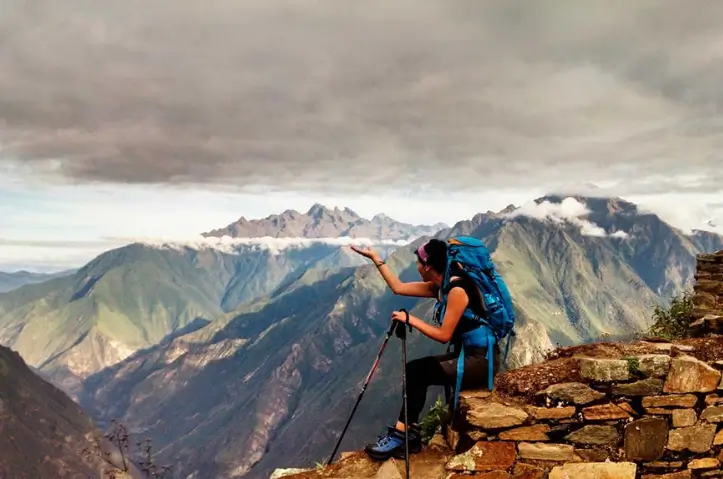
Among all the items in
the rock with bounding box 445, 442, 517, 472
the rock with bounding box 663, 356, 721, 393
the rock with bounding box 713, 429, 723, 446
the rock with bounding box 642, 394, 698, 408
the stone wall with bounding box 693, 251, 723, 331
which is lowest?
the rock with bounding box 445, 442, 517, 472

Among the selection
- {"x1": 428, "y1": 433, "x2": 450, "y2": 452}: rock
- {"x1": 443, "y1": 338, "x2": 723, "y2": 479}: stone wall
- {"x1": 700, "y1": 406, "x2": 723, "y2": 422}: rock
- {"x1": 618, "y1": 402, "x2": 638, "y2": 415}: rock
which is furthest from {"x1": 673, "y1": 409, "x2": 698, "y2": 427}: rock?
{"x1": 428, "y1": 433, "x2": 450, "y2": 452}: rock

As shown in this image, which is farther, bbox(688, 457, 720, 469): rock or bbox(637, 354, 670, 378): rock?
bbox(688, 457, 720, 469): rock

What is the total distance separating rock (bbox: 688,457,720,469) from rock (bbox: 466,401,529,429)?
9.97ft

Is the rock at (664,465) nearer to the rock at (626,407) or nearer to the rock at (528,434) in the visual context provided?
the rock at (626,407)

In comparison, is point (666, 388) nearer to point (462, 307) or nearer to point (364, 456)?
point (462, 307)

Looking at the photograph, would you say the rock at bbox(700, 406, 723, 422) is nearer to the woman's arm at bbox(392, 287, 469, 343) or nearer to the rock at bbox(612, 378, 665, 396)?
the rock at bbox(612, 378, 665, 396)

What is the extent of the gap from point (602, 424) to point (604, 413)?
0.18 meters

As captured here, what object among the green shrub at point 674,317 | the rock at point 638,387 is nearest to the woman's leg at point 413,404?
the rock at point 638,387

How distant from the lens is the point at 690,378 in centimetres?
815

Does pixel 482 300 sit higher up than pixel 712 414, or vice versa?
pixel 482 300

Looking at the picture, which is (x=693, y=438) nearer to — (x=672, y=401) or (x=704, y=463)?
(x=704, y=463)

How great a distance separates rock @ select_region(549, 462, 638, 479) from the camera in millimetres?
7930

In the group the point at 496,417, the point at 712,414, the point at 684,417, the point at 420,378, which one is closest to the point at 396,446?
the point at 420,378

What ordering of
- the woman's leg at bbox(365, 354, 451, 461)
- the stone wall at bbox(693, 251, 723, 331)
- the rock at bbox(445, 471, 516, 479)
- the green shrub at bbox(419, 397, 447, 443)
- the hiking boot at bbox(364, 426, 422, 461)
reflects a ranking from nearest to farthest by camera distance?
1. the rock at bbox(445, 471, 516, 479)
2. the woman's leg at bbox(365, 354, 451, 461)
3. the hiking boot at bbox(364, 426, 422, 461)
4. the green shrub at bbox(419, 397, 447, 443)
5. the stone wall at bbox(693, 251, 723, 331)
